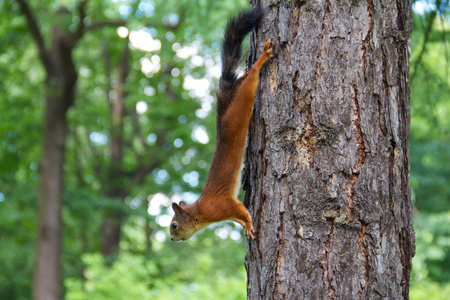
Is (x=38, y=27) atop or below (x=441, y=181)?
atop

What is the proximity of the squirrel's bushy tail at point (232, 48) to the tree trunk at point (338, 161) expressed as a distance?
0.37 metres

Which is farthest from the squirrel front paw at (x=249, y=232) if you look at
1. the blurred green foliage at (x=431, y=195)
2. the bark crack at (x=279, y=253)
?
the blurred green foliage at (x=431, y=195)

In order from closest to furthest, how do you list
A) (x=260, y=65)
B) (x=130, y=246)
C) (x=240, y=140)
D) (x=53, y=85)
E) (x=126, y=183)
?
(x=260, y=65), (x=240, y=140), (x=53, y=85), (x=126, y=183), (x=130, y=246)

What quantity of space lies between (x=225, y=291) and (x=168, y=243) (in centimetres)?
601

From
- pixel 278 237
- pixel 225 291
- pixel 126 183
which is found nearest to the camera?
pixel 278 237

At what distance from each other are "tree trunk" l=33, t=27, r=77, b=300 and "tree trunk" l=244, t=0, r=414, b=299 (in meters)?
6.93

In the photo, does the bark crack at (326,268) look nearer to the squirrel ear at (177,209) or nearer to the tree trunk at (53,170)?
the squirrel ear at (177,209)

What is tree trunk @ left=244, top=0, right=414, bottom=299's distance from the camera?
5.48ft

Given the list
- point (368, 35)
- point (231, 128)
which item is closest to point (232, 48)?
point (231, 128)

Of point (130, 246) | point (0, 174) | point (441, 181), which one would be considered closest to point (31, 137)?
point (0, 174)

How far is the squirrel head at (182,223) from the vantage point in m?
3.00

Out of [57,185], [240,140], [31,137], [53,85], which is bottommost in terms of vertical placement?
[240,140]

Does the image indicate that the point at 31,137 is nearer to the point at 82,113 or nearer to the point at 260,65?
the point at 82,113

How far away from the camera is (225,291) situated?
19.1 feet
